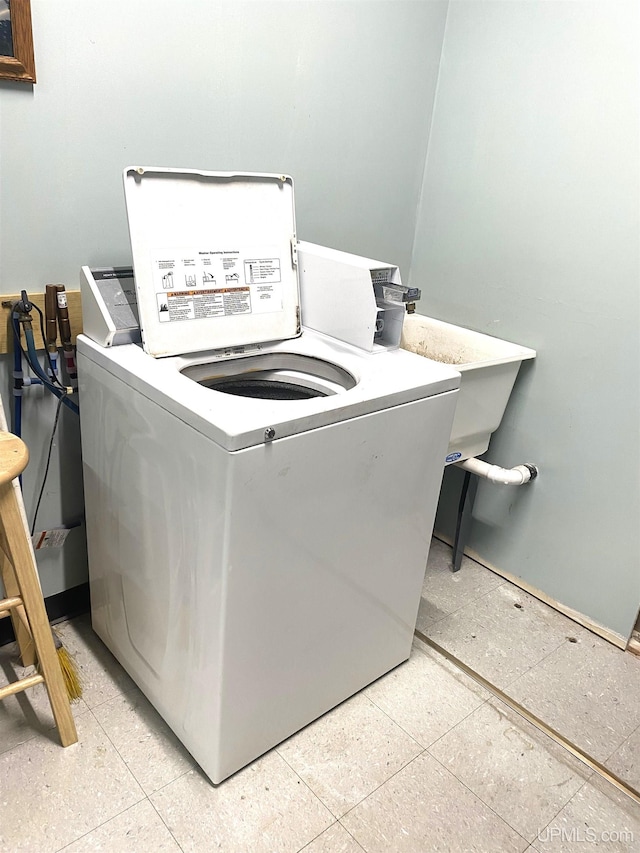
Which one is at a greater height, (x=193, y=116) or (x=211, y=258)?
(x=193, y=116)

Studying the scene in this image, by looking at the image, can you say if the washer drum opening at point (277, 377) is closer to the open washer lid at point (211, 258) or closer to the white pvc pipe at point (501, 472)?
the open washer lid at point (211, 258)

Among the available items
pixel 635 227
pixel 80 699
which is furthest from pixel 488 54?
pixel 80 699

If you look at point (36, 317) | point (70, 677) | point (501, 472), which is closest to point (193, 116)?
point (36, 317)

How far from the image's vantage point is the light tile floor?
1300 mm

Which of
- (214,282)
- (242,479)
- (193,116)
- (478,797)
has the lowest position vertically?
(478,797)

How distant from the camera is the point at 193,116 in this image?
5.12 feet

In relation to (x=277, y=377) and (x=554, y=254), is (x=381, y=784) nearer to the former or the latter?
(x=277, y=377)

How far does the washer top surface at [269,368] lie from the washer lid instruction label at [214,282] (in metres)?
0.10

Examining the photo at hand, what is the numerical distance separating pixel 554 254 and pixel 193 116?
107 cm

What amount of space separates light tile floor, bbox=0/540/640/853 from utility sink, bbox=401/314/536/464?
25.4 inches

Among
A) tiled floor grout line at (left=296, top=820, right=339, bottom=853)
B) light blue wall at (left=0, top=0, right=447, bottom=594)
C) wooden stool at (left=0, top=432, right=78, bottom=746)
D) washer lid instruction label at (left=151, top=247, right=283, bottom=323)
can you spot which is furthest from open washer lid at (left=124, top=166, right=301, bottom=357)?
tiled floor grout line at (left=296, top=820, right=339, bottom=853)

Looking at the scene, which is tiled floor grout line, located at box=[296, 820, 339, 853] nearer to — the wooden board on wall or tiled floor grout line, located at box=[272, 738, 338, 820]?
tiled floor grout line, located at box=[272, 738, 338, 820]

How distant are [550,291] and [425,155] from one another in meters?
0.66

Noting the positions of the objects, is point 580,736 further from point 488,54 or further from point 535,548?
point 488,54
